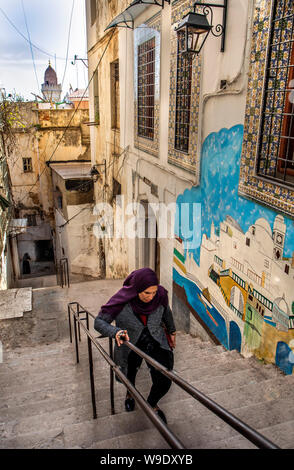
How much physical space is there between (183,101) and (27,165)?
14.9 m

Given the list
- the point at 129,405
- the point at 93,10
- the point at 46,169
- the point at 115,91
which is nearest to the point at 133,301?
the point at 129,405

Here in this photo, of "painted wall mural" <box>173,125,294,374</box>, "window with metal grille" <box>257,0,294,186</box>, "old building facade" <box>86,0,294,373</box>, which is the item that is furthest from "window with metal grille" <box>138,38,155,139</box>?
"window with metal grille" <box>257,0,294,186</box>

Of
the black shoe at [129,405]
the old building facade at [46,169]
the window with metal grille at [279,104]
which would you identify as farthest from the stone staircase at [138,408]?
the old building facade at [46,169]

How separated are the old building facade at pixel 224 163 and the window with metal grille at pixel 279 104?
1 cm

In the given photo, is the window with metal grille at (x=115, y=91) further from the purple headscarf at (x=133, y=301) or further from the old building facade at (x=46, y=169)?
the purple headscarf at (x=133, y=301)

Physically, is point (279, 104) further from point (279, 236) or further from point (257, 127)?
point (279, 236)

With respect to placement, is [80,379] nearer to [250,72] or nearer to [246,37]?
[250,72]

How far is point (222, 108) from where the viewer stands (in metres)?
4.20

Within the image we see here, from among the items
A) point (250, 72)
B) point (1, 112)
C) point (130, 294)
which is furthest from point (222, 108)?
point (1, 112)

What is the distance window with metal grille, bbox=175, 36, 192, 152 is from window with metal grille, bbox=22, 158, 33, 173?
14581 mm

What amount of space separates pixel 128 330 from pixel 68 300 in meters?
5.69

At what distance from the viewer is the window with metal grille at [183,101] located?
208 inches

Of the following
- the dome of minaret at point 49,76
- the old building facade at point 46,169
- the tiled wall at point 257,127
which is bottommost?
the old building facade at point 46,169

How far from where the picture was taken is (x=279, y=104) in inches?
132
